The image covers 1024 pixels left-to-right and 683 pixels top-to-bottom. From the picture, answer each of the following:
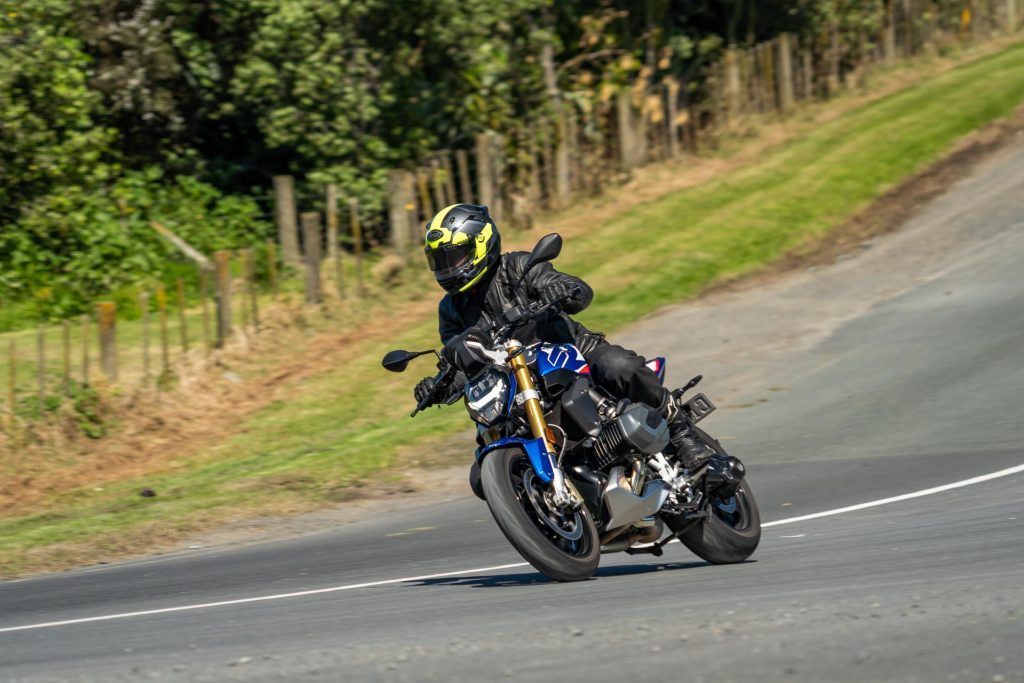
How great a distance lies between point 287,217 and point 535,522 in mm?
15261

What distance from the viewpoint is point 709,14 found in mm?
30609

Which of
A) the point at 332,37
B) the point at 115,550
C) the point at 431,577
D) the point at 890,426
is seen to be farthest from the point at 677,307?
the point at 431,577

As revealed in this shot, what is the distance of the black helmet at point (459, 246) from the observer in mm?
7777

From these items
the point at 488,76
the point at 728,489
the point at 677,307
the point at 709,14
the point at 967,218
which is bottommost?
the point at 728,489

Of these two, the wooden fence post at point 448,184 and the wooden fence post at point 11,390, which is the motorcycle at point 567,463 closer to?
the wooden fence post at point 11,390

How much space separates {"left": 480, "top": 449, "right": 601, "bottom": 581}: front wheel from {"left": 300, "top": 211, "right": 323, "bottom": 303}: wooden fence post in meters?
13.0

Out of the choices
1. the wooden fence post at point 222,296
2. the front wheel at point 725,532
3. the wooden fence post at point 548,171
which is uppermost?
the wooden fence post at point 548,171

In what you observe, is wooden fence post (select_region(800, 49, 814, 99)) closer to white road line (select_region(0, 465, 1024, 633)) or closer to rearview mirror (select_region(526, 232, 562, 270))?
white road line (select_region(0, 465, 1024, 633))

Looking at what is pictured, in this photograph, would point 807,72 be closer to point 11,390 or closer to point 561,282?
point 11,390

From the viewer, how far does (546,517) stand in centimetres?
733

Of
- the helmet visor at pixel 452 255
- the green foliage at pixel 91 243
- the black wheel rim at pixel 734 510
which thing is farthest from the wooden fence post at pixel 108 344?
the black wheel rim at pixel 734 510

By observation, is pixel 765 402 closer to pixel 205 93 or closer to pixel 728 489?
pixel 728 489

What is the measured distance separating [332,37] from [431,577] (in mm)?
15432

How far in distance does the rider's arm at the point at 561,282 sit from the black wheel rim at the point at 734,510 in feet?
4.85
